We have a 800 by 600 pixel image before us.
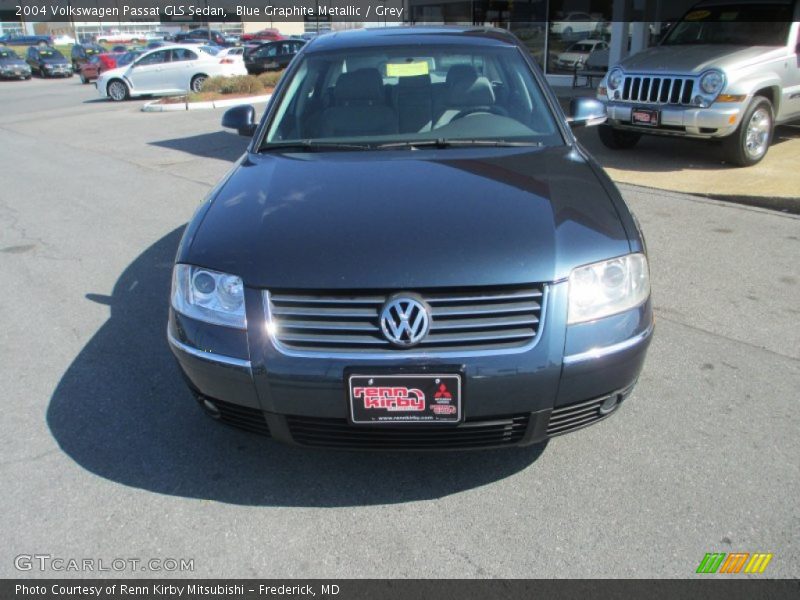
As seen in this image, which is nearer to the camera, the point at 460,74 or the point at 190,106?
the point at 460,74

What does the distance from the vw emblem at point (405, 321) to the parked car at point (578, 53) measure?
16265 mm

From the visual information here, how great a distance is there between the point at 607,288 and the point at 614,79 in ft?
22.2

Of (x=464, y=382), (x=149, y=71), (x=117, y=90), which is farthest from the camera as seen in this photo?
(x=117, y=90)

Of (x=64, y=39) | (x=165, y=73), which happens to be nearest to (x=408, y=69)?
(x=165, y=73)

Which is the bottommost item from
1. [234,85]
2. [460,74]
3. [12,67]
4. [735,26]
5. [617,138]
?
[617,138]

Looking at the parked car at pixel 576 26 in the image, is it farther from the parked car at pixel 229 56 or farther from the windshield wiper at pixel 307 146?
the windshield wiper at pixel 307 146

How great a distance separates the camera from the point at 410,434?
2.48 metres

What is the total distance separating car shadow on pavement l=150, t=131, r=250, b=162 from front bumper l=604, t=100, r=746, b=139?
599 cm

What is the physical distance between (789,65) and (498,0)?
542 inches

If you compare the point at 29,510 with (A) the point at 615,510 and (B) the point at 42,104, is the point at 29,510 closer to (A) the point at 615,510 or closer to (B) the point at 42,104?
(A) the point at 615,510

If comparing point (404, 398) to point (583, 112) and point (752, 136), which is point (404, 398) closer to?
point (583, 112)

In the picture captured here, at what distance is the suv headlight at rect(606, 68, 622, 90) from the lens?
841 cm

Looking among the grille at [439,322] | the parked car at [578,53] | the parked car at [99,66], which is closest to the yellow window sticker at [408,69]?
the grille at [439,322]

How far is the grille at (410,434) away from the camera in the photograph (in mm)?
2463
